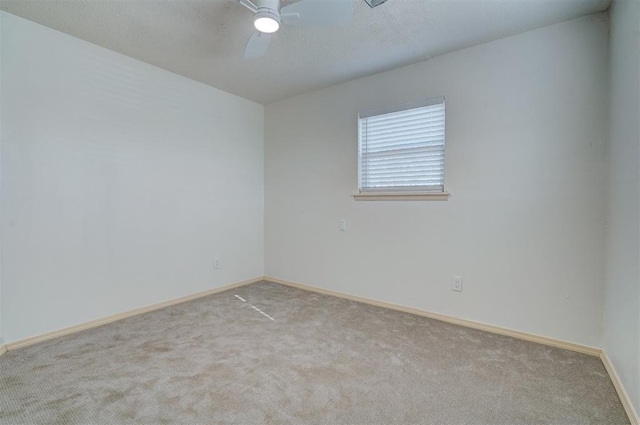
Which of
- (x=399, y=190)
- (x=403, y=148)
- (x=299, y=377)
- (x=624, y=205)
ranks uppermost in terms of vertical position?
(x=403, y=148)

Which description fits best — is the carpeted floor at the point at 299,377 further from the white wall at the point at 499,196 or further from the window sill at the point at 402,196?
the window sill at the point at 402,196

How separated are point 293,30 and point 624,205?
94.7 inches

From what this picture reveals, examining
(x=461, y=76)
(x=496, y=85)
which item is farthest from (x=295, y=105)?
(x=496, y=85)

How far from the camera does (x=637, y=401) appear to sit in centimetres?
146

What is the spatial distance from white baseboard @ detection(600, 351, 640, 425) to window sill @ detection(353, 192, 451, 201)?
1498mm

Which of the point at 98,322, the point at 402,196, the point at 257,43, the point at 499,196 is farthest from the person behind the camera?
the point at 402,196

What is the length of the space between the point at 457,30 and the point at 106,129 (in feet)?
9.82

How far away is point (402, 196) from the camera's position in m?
2.96

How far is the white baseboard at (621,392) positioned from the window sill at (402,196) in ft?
4.91

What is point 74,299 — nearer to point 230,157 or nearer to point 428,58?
point 230,157

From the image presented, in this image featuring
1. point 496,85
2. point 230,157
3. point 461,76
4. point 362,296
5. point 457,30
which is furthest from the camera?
point 230,157

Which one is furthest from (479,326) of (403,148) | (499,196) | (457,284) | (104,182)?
(104,182)

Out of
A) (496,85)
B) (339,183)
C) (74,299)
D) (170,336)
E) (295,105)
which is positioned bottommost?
(170,336)

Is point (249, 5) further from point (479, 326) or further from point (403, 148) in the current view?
point (479, 326)
